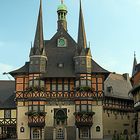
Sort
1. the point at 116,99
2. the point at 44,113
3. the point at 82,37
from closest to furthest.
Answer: the point at 44,113 → the point at 82,37 → the point at 116,99

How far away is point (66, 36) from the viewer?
71.7 meters

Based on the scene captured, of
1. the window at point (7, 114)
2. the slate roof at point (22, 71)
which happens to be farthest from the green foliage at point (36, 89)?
the window at point (7, 114)

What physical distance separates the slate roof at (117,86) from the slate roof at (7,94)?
687 inches

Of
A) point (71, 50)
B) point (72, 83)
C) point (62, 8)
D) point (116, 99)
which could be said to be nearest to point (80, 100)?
point (72, 83)

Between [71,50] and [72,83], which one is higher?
[71,50]

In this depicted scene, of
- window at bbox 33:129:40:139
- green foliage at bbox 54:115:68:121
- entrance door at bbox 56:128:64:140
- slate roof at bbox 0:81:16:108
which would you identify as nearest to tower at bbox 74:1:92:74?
green foliage at bbox 54:115:68:121

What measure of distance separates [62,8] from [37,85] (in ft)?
69.7

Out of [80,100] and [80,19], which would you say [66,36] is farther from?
[80,100]

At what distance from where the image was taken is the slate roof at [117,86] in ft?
254

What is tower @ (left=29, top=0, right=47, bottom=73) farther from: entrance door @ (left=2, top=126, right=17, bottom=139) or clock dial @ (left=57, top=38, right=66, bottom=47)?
entrance door @ (left=2, top=126, right=17, bottom=139)

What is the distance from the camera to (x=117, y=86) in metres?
84.2

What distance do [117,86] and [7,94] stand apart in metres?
23.3

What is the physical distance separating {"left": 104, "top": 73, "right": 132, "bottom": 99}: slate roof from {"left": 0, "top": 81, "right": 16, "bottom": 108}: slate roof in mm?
17455

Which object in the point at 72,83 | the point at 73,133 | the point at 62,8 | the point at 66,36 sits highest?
the point at 62,8
